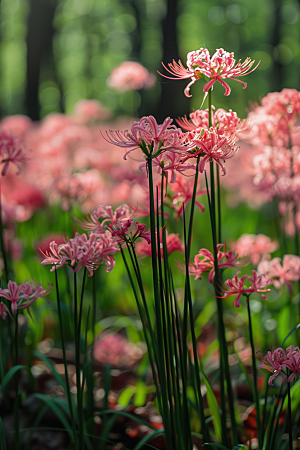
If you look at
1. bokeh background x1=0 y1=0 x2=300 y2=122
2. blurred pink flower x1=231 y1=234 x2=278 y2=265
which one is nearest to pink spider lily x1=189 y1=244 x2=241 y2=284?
blurred pink flower x1=231 y1=234 x2=278 y2=265

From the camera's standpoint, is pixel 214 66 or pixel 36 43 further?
pixel 36 43

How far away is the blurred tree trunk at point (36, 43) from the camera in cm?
958

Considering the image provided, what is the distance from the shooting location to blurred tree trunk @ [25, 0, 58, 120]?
9578 mm

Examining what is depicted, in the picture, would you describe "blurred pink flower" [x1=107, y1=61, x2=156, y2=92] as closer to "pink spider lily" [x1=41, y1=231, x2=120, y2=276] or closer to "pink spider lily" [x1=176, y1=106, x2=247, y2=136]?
"pink spider lily" [x1=176, y1=106, x2=247, y2=136]

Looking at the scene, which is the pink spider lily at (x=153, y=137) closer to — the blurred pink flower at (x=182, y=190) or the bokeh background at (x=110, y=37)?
the blurred pink flower at (x=182, y=190)

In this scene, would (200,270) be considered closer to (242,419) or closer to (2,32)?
(242,419)

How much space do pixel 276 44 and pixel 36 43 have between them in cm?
660

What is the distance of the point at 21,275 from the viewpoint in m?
2.86

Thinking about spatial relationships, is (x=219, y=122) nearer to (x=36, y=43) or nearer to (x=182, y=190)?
(x=182, y=190)

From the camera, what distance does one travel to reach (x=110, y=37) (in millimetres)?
13789

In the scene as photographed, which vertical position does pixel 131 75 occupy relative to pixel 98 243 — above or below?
above

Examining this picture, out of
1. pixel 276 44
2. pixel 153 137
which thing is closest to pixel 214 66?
pixel 153 137

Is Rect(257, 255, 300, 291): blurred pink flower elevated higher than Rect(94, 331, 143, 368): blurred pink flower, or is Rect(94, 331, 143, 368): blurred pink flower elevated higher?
Rect(257, 255, 300, 291): blurred pink flower

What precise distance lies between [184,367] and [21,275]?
2.02 metres
